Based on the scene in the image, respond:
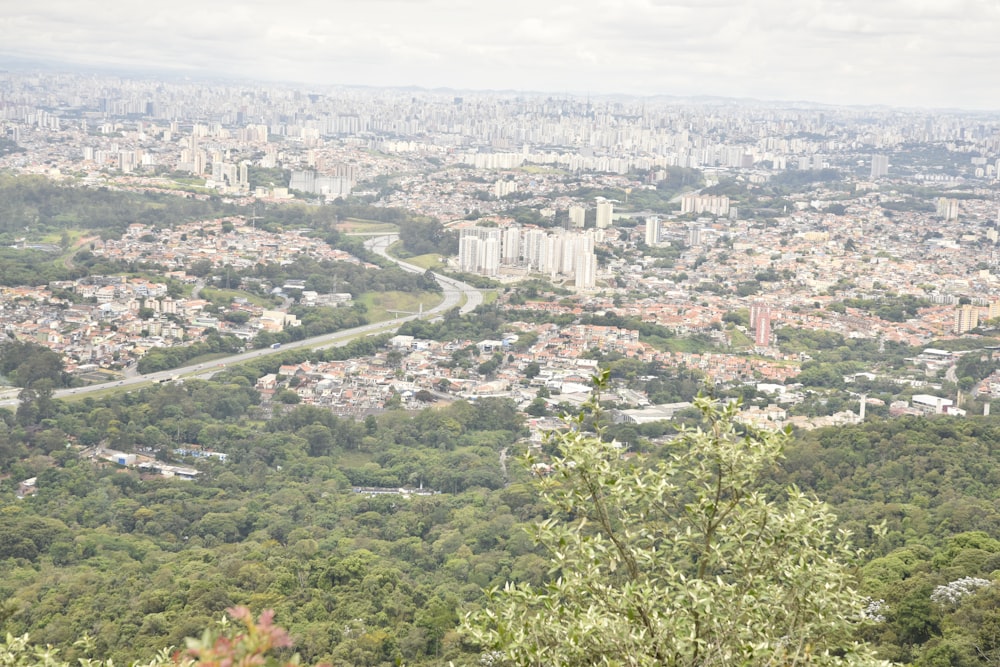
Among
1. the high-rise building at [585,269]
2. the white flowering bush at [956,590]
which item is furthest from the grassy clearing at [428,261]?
the white flowering bush at [956,590]

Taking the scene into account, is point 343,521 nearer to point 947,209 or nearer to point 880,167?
point 947,209

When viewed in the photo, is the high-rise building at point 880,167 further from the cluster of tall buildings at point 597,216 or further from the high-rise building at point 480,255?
the high-rise building at point 480,255

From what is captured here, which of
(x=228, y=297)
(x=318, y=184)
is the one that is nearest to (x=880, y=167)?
(x=318, y=184)

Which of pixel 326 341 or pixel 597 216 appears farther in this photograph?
pixel 597 216

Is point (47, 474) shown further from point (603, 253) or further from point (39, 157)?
point (39, 157)

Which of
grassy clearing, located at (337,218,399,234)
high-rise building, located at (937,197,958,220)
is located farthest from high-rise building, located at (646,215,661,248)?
high-rise building, located at (937,197,958,220)

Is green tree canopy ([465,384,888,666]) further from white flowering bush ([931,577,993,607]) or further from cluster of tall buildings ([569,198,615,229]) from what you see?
cluster of tall buildings ([569,198,615,229])

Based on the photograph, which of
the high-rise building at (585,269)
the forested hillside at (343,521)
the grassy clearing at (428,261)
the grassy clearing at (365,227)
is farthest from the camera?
the grassy clearing at (365,227)
